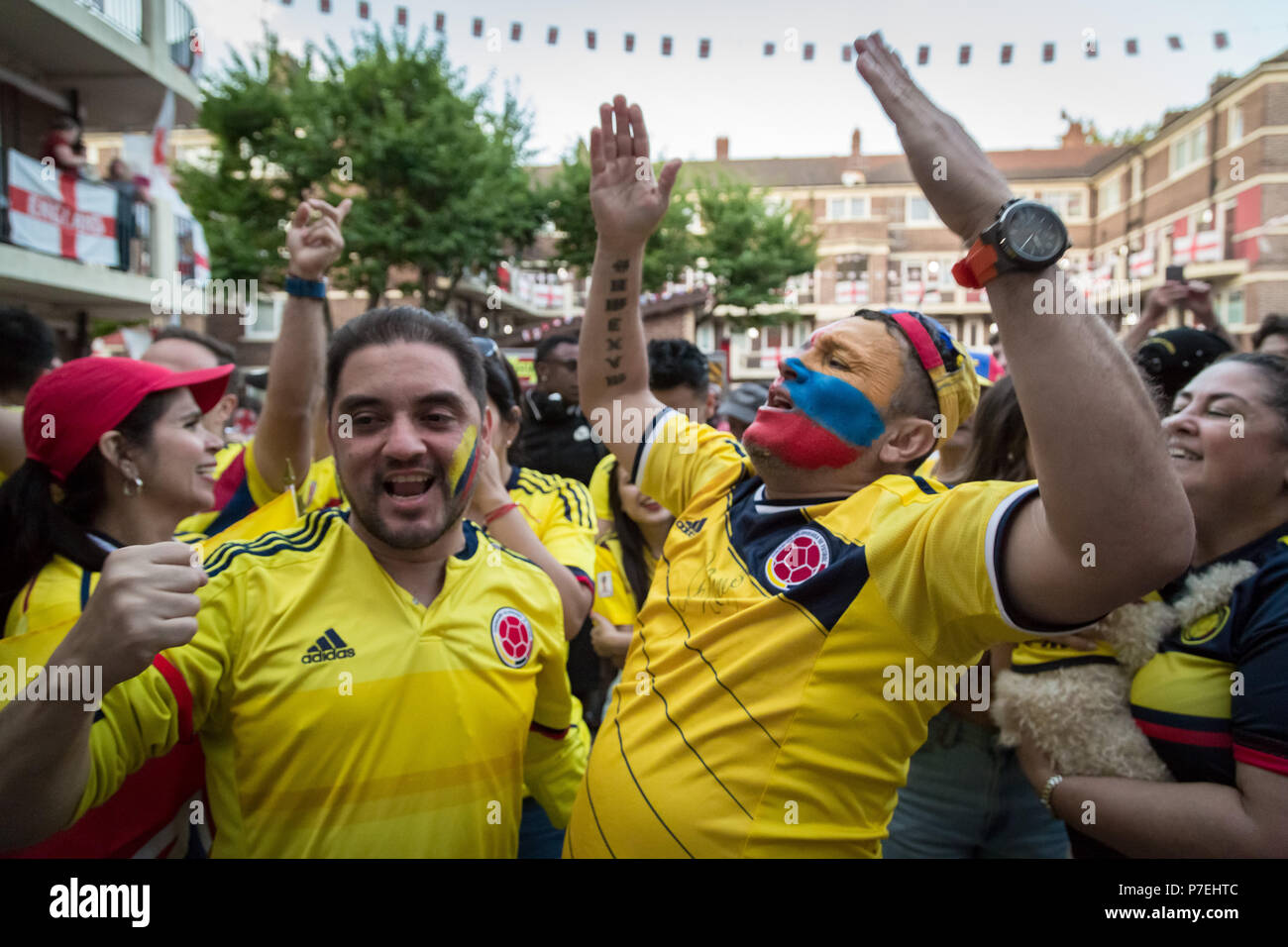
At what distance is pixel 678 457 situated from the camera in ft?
7.77

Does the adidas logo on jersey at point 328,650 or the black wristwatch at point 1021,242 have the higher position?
the black wristwatch at point 1021,242

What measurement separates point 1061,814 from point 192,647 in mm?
2016

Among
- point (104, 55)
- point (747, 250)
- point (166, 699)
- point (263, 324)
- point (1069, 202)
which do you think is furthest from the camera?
point (1069, 202)

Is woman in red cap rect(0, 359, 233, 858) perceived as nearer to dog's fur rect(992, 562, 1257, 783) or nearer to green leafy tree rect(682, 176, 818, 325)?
dog's fur rect(992, 562, 1257, 783)

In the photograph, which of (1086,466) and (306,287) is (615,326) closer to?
(306,287)

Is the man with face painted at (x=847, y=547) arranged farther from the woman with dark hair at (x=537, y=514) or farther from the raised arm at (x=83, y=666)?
the raised arm at (x=83, y=666)

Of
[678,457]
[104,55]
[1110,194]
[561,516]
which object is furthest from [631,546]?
[1110,194]

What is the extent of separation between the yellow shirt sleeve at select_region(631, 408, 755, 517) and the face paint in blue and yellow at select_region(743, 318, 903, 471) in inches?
15.0

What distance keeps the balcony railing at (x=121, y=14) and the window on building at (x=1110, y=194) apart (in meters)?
34.1

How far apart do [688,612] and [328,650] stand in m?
0.79

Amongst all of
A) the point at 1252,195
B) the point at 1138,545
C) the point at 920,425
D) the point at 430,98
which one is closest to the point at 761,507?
the point at 920,425

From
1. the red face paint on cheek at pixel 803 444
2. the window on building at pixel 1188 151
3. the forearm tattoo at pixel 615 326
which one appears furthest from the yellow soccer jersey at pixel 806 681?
the window on building at pixel 1188 151

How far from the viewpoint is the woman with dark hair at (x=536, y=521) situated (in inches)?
98.7

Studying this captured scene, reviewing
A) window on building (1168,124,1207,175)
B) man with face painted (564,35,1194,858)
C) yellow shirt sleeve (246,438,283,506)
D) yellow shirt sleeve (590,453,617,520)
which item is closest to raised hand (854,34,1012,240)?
man with face painted (564,35,1194,858)
